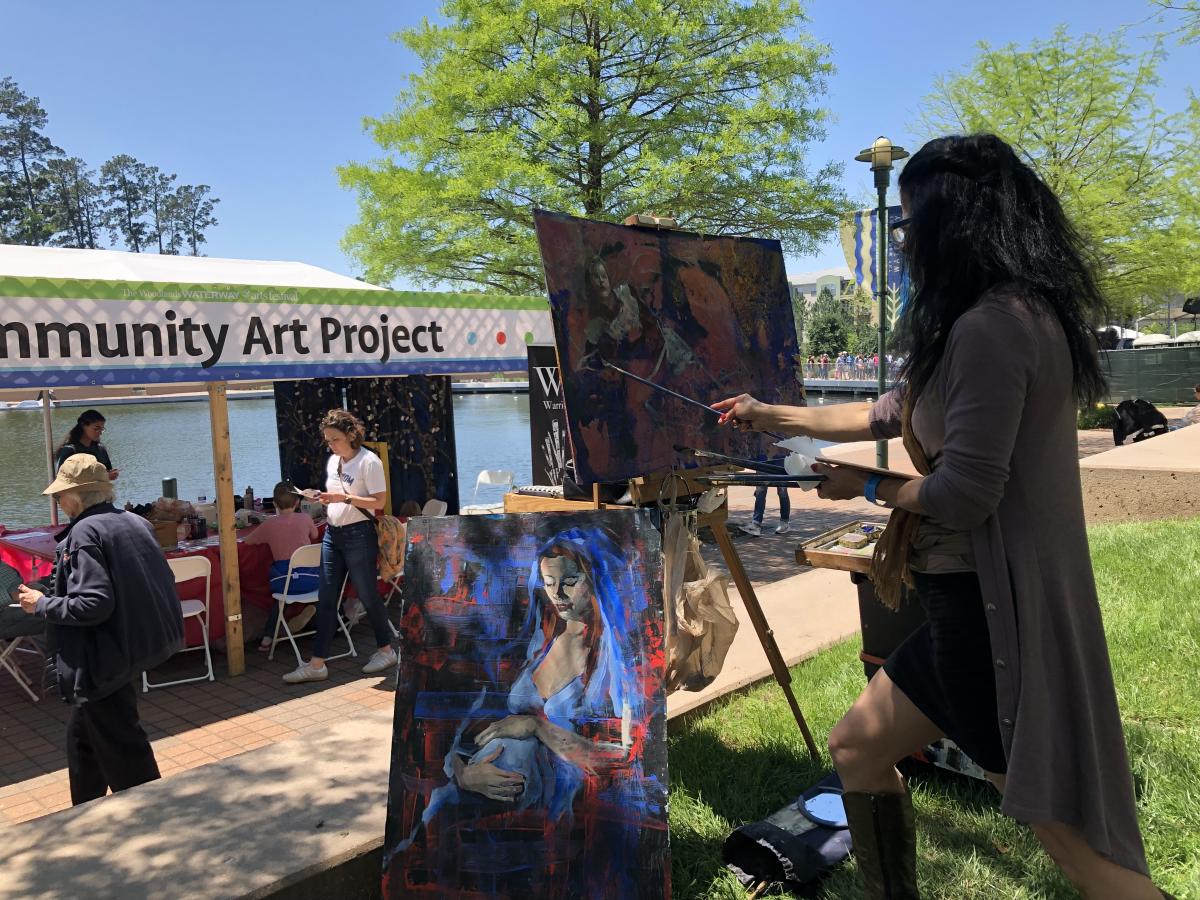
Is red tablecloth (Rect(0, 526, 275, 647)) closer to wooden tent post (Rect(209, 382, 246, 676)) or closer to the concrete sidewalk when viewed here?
wooden tent post (Rect(209, 382, 246, 676))

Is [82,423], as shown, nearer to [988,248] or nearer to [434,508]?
[434,508]

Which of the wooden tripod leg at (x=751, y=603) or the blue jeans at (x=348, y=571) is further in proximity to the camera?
the blue jeans at (x=348, y=571)

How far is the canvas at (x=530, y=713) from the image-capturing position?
1979mm

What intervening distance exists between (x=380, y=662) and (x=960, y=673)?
485 cm

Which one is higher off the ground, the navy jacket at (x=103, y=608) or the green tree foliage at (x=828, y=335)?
→ the green tree foliage at (x=828, y=335)

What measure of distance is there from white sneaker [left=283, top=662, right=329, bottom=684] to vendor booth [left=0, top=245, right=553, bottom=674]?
0.52 m

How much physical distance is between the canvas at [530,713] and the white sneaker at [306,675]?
4010mm

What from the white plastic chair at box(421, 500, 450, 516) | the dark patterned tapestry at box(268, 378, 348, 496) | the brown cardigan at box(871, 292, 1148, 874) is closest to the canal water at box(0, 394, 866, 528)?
the white plastic chair at box(421, 500, 450, 516)

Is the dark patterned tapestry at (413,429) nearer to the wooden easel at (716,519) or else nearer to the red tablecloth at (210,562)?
the red tablecloth at (210,562)

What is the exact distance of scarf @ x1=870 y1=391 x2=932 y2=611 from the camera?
1868mm

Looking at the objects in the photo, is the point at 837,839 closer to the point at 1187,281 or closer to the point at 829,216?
the point at 829,216

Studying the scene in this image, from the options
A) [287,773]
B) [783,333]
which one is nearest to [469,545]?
[287,773]

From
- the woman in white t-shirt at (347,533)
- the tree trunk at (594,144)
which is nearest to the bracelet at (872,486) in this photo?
the woman in white t-shirt at (347,533)

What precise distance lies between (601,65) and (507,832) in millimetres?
9518
